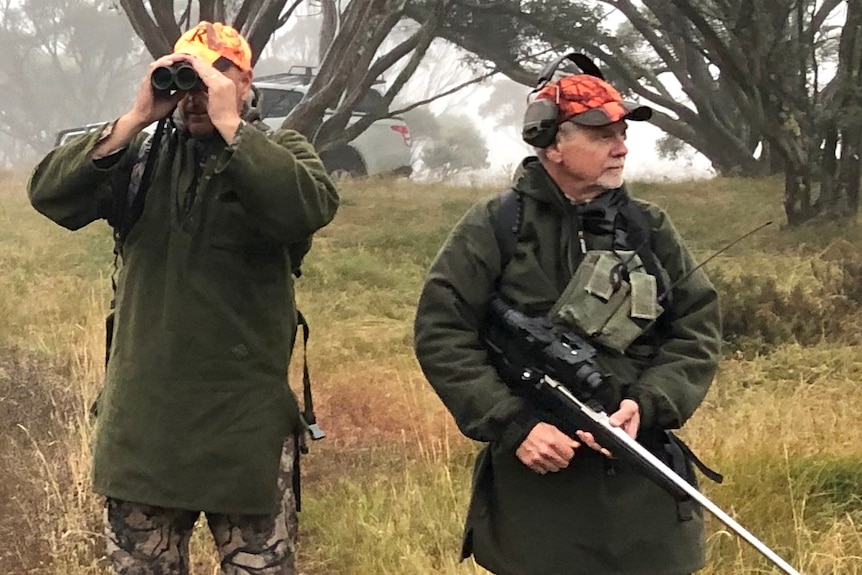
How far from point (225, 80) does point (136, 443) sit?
0.70 m

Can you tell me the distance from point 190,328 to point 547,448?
27.8 inches

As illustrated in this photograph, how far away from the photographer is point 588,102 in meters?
1.88

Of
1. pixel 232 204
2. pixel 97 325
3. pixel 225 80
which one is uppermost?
pixel 225 80

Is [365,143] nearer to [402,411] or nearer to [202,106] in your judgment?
[402,411]

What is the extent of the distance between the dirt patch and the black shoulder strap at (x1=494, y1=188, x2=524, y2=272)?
2.16m

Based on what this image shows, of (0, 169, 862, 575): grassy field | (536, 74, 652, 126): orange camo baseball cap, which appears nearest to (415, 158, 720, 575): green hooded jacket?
(536, 74, 652, 126): orange camo baseball cap

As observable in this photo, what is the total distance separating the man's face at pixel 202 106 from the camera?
6.45ft

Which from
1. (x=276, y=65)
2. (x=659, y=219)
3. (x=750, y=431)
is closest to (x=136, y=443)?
→ (x=659, y=219)

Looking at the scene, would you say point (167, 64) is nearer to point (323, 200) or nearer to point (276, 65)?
point (323, 200)

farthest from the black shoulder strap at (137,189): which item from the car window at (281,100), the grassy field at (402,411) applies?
the car window at (281,100)

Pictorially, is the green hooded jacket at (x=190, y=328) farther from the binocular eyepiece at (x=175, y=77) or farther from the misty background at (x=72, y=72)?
the misty background at (x=72, y=72)

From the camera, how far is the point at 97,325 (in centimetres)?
531

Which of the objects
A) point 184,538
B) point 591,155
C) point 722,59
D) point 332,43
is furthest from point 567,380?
point 332,43

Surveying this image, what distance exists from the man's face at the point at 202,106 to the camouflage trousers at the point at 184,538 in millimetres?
642
